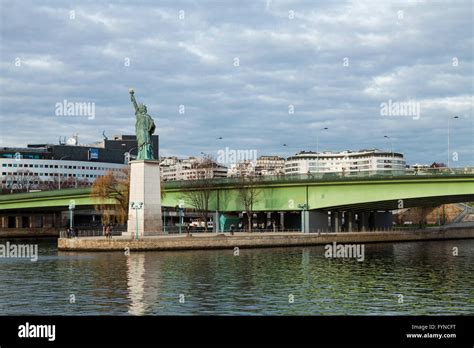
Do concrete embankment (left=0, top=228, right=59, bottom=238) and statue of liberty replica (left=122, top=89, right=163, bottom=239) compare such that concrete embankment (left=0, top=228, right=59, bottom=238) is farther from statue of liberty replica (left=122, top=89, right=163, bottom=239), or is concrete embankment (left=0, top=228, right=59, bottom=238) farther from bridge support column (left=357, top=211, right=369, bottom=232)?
statue of liberty replica (left=122, top=89, right=163, bottom=239)

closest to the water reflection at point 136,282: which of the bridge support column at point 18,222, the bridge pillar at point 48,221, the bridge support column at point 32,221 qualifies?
the bridge support column at point 32,221

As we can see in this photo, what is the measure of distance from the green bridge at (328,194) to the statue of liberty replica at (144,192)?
1855 centimetres

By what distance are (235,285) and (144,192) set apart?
31.9 m

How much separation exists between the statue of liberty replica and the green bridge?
18.5 meters

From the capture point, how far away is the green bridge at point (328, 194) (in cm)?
7438

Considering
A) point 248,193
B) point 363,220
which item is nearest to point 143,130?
point 248,193

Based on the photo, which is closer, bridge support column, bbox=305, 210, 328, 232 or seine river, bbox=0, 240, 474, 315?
seine river, bbox=0, 240, 474, 315

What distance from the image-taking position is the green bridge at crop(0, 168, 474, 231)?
2928 inches

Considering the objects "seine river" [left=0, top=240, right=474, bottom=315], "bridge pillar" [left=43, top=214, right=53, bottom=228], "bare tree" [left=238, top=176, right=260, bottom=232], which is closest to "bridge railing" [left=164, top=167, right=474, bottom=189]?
"bare tree" [left=238, top=176, right=260, bottom=232]

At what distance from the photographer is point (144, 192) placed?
72.8m

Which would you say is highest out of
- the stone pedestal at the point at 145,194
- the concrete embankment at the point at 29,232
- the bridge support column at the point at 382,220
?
the stone pedestal at the point at 145,194

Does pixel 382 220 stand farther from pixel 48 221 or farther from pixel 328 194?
pixel 48 221

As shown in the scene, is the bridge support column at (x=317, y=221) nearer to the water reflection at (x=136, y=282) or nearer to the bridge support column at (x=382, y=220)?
the bridge support column at (x=382, y=220)

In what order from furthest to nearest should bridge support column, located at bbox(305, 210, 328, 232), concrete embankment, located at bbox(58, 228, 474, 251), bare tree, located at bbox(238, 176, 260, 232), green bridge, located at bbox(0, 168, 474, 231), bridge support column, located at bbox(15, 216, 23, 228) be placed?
1. bridge support column, located at bbox(15, 216, 23, 228)
2. bare tree, located at bbox(238, 176, 260, 232)
3. bridge support column, located at bbox(305, 210, 328, 232)
4. green bridge, located at bbox(0, 168, 474, 231)
5. concrete embankment, located at bbox(58, 228, 474, 251)
